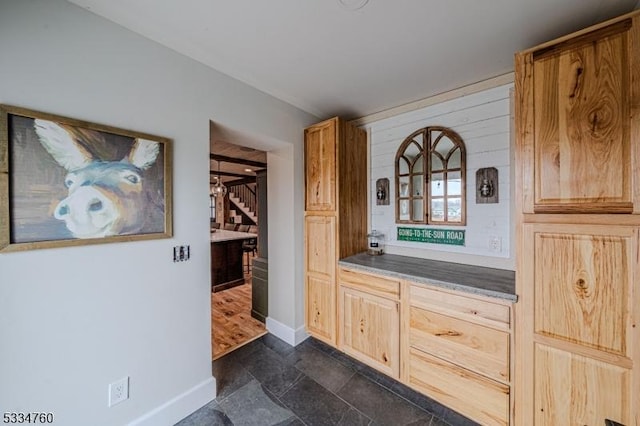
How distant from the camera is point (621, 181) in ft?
3.71

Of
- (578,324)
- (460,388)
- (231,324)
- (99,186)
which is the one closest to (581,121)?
(578,324)

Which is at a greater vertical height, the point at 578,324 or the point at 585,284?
the point at 585,284

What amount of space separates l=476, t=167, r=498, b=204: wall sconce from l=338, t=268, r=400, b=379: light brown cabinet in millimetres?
1040

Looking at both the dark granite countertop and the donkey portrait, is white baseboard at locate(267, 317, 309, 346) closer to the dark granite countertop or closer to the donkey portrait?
the dark granite countertop

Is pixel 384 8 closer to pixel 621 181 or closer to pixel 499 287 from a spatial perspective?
pixel 621 181

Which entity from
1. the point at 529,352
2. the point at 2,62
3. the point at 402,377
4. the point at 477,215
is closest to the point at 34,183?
the point at 2,62

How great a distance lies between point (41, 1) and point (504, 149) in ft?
9.88

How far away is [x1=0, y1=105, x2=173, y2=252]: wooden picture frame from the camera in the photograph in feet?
3.65

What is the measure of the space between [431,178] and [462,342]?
55.0 inches

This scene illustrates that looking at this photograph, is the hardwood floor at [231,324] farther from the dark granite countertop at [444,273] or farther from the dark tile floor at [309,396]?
the dark granite countertop at [444,273]

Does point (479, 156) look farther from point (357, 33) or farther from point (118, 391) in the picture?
point (118, 391)

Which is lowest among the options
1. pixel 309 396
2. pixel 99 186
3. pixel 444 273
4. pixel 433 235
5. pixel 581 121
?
pixel 309 396

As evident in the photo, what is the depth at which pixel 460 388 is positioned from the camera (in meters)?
1.62

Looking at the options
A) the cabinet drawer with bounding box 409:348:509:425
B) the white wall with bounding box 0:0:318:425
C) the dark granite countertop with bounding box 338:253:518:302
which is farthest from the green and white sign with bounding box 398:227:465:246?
the white wall with bounding box 0:0:318:425
